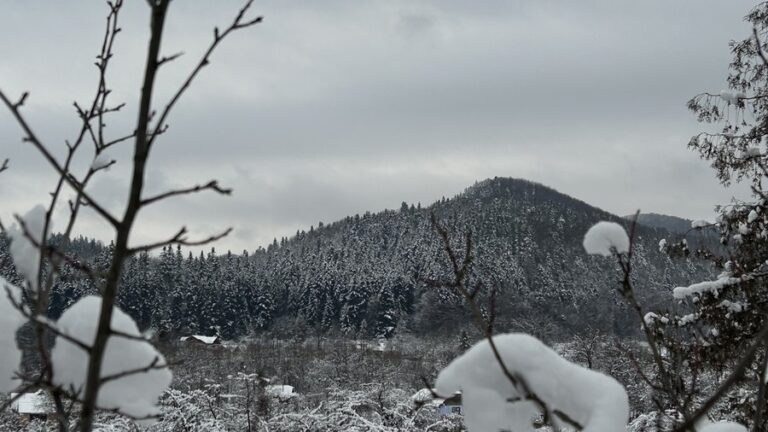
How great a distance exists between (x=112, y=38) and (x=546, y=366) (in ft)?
3.94

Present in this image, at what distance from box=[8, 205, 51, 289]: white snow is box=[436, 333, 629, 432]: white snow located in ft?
2.22

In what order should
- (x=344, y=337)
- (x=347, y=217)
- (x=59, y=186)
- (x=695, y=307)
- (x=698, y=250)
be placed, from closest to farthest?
(x=59, y=186) → (x=695, y=307) → (x=698, y=250) → (x=344, y=337) → (x=347, y=217)

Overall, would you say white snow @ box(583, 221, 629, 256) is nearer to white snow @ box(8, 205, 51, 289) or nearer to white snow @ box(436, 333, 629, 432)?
white snow @ box(436, 333, 629, 432)

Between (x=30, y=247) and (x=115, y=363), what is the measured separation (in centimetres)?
23

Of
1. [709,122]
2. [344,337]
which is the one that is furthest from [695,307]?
[344,337]

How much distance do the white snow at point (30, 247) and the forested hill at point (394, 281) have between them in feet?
165

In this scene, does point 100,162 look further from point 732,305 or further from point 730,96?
point 730,96

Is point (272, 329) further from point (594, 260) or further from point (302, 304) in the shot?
point (594, 260)

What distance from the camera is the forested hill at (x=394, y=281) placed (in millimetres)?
74312

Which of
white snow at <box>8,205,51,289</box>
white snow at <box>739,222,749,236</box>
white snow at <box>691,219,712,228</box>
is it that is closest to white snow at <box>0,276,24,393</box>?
white snow at <box>8,205,51,289</box>

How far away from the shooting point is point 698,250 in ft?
23.3

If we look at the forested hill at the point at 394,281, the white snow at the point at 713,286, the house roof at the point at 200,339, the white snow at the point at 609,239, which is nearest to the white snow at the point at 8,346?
the white snow at the point at 609,239

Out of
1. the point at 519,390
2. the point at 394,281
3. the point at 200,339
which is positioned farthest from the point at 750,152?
the point at 394,281

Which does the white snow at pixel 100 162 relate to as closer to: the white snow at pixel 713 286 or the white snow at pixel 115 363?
the white snow at pixel 115 363
